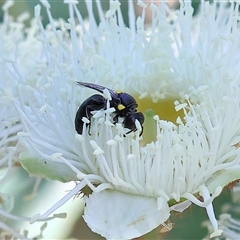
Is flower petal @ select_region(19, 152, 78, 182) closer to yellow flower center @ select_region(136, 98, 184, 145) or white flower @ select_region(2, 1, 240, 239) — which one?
white flower @ select_region(2, 1, 240, 239)

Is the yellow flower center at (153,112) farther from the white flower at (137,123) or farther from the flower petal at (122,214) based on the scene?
the flower petal at (122,214)

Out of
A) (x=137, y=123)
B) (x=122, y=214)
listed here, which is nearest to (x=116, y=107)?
(x=137, y=123)

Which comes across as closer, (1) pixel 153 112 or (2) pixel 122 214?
(2) pixel 122 214

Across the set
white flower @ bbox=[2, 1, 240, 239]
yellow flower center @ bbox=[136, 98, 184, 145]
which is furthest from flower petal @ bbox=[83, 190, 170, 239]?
yellow flower center @ bbox=[136, 98, 184, 145]

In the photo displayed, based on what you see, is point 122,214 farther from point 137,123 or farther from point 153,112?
point 153,112

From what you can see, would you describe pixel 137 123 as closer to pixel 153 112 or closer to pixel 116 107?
pixel 116 107

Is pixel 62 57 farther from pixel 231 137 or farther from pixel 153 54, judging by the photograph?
pixel 231 137

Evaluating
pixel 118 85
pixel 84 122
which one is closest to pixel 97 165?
pixel 84 122

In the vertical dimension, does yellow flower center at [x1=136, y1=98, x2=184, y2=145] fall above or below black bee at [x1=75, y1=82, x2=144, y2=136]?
below
